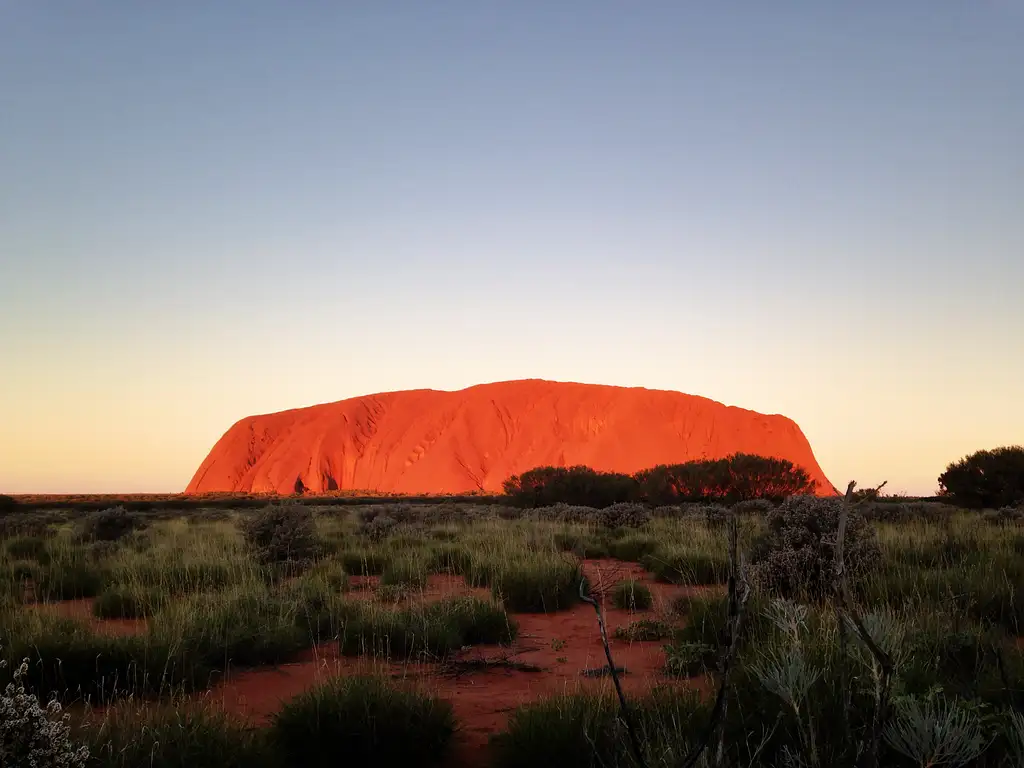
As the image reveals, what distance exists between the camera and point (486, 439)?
60.8 m

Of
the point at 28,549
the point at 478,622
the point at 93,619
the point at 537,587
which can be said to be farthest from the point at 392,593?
the point at 28,549

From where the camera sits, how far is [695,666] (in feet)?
16.3

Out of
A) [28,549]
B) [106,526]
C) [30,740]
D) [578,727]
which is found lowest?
[578,727]

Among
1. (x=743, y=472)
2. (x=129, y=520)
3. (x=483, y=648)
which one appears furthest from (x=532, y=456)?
(x=483, y=648)

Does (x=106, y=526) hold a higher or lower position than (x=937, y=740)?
lower

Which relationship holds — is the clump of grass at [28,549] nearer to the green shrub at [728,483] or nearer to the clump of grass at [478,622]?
the clump of grass at [478,622]

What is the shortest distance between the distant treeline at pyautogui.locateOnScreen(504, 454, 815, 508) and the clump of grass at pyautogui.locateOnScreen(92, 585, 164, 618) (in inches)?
846

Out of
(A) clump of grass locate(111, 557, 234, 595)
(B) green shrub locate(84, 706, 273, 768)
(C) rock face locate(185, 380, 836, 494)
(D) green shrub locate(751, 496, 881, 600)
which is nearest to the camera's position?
(B) green shrub locate(84, 706, 273, 768)

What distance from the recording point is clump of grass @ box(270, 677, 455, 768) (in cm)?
375

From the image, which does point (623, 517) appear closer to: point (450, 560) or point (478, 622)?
point (450, 560)

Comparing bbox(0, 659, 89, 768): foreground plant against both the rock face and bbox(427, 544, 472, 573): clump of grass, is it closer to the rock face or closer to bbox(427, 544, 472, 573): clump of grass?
bbox(427, 544, 472, 573): clump of grass

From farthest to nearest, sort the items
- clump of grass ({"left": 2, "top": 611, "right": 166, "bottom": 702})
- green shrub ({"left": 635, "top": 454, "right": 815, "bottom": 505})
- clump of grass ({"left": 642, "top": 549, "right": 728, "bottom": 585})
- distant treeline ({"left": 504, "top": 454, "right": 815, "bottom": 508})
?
distant treeline ({"left": 504, "top": 454, "right": 815, "bottom": 508}) < green shrub ({"left": 635, "top": 454, "right": 815, "bottom": 505}) < clump of grass ({"left": 642, "top": 549, "right": 728, "bottom": 585}) < clump of grass ({"left": 2, "top": 611, "right": 166, "bottom": 702})

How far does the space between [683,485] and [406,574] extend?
71.5 feet

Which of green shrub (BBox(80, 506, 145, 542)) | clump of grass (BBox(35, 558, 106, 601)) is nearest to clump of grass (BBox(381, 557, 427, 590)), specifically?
clump of grass (BBox(35, 558, 106, 601))
